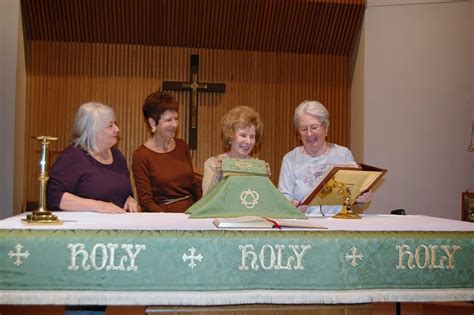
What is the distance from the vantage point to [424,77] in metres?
6.09

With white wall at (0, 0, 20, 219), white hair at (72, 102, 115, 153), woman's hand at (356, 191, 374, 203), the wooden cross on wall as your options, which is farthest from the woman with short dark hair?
white wall at (0, 0, 20, 219)

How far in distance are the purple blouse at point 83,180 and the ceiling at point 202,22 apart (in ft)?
9.81

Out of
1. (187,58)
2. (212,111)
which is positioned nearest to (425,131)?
(212,111)

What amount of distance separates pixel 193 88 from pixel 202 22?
2.57 ft

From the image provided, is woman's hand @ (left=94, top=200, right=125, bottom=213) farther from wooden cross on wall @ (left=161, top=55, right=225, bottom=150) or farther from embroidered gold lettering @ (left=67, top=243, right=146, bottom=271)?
wooden cross on wall @ (left=161, top=55, right=225, bottom=150)

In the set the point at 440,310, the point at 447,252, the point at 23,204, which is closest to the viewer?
the point at 447,252

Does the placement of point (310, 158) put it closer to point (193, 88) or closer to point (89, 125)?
point (89, 125)

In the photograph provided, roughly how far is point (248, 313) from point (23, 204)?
4.44m

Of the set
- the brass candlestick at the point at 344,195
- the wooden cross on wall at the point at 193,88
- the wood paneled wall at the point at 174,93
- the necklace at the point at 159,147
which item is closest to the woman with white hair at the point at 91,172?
the necklace at the point at 159,147

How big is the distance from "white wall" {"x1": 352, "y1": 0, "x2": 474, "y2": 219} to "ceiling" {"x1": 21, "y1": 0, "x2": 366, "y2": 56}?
64cm

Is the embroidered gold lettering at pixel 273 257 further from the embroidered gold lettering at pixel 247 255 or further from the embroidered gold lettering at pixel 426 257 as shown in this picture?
the embroidered gold lettering at pixel 426 257

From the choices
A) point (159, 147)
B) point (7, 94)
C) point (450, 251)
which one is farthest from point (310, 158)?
point (7, 94)

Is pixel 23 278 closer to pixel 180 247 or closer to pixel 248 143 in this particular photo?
pixel 180 247

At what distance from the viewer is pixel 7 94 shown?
5.52 meters
